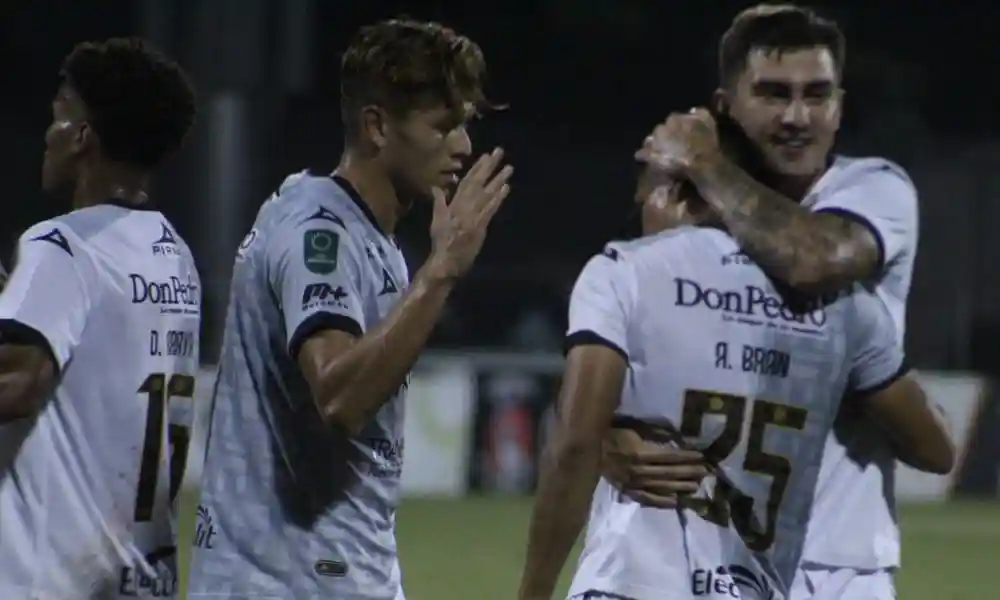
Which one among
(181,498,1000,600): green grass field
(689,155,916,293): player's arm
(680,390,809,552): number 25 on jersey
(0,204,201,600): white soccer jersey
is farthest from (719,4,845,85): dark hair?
(181,498,1000,600): green grass field

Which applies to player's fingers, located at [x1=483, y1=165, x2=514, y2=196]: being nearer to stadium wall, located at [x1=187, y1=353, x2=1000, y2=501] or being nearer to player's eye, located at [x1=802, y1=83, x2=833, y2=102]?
player's eye, located at [x1=802, y1=83, x2=833, y2=102]

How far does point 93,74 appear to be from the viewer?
4.04m

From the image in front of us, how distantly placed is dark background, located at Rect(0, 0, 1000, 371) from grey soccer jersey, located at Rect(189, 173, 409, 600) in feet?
39.7

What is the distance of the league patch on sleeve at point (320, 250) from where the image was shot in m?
3.66

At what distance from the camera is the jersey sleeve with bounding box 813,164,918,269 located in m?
3.96

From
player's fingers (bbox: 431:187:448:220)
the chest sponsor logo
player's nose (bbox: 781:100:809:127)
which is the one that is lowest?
the chest sponsor logo

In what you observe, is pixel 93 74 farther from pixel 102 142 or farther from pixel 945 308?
pixel 945 308

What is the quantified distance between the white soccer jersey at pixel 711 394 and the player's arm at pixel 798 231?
0.14 ft

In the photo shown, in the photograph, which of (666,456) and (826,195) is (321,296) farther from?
(826,195)

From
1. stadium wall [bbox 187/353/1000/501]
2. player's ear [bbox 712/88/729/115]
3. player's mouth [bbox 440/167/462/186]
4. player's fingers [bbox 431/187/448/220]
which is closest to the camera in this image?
player's fingers [bbox 431/187/448/220]

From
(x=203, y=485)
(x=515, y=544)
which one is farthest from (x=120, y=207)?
(x=515, y=544)

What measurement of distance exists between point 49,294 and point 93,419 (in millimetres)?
288

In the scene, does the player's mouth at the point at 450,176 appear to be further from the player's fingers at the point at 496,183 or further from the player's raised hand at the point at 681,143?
the player's raised hand at the point at 681,143

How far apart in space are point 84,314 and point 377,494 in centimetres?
70
